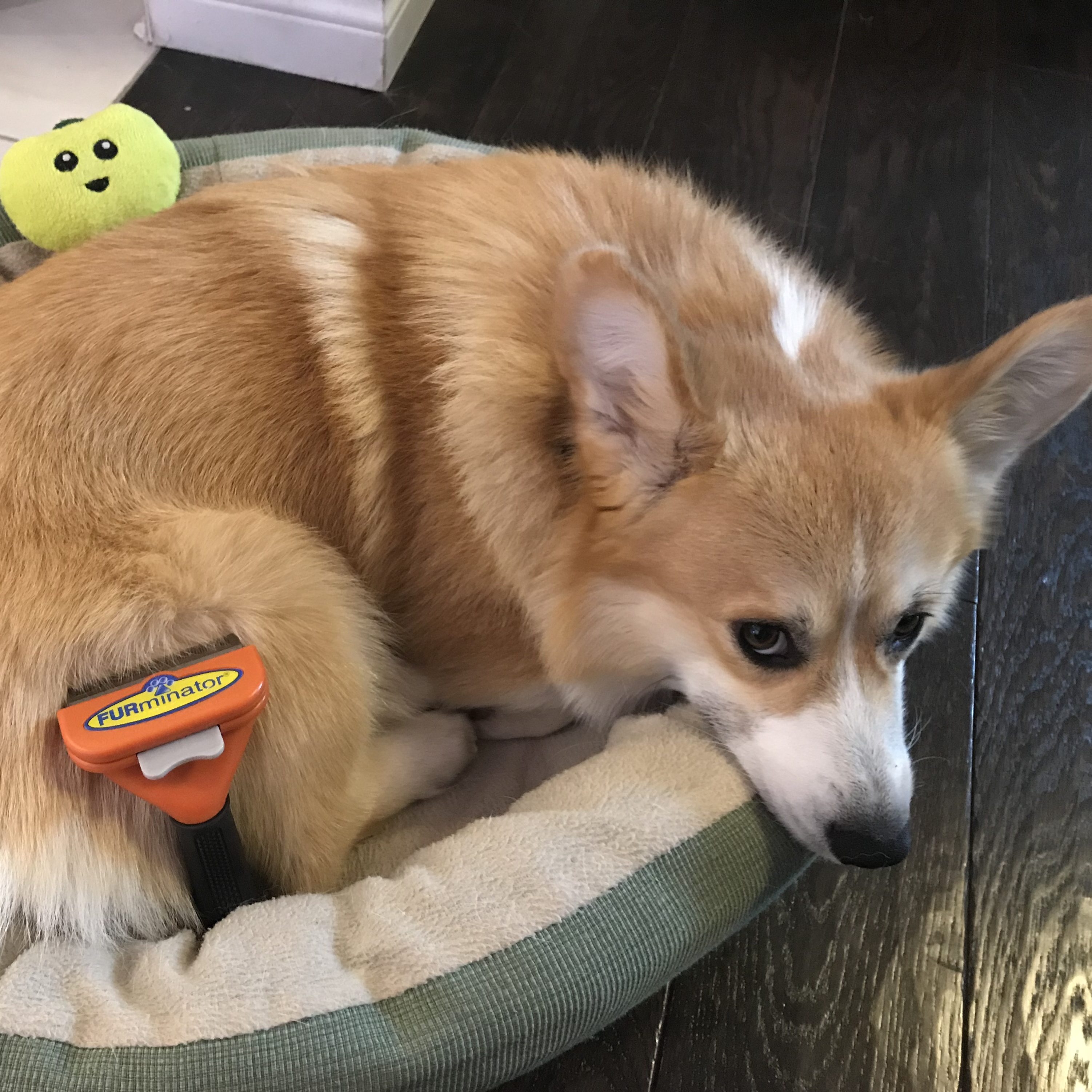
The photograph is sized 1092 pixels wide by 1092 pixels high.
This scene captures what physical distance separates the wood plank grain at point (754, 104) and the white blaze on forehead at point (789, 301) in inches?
43.7

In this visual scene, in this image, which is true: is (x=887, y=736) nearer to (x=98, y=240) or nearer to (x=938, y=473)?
(x=938, y=473)

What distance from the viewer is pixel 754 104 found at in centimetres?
268

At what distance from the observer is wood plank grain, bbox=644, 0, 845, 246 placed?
98.5 inches

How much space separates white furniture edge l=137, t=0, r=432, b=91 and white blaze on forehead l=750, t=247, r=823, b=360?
1.60 m

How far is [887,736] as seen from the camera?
45.5 inches

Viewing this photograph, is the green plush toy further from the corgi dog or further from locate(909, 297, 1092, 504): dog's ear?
locate(909, 297, 1092, 504): dog's ear

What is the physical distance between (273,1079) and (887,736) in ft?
2.57

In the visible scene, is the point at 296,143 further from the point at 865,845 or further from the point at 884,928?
the point at 884,928

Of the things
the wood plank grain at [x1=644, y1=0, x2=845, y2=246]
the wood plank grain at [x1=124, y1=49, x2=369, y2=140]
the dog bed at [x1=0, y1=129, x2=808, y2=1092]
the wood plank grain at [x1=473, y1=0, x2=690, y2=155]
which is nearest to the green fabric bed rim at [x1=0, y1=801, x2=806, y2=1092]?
the dog bed at [x1=0, y1=129, x2=808, y2=1092]

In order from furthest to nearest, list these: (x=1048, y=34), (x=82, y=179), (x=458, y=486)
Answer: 1. (x=1048, y=34)
2. (x=82, y=179)
3. (x=458, y=486)

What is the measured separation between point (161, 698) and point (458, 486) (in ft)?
1.45

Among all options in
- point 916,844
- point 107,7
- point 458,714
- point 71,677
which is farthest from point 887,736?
point 107,7

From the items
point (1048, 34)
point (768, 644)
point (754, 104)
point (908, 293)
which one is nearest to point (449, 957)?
point (768, 644)

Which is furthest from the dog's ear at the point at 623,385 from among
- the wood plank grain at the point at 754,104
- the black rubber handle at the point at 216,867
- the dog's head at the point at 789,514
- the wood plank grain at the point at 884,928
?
the wood plank grain at the point at 754,104
